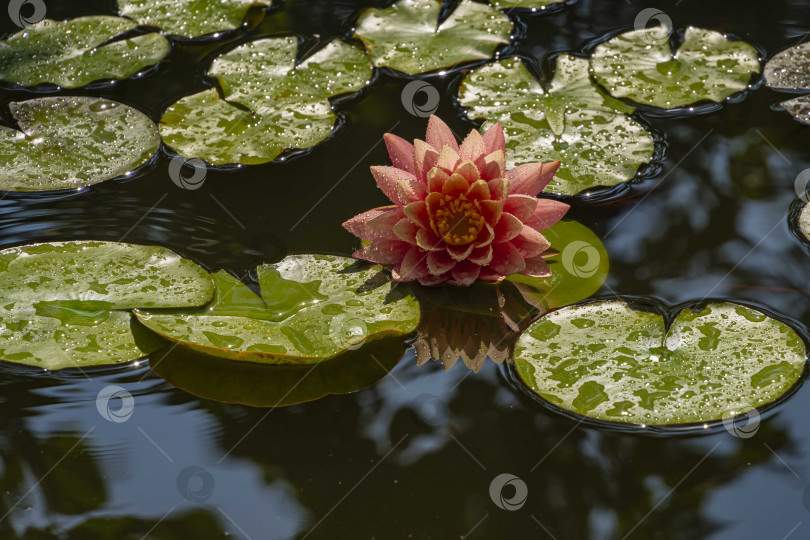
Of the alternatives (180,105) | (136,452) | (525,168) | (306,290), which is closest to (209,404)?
(136,452)

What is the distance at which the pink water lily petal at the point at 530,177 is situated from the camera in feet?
6.43

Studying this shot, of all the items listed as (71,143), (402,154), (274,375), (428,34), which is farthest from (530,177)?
(71,143)

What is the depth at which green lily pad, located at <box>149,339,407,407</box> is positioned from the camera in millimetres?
1803

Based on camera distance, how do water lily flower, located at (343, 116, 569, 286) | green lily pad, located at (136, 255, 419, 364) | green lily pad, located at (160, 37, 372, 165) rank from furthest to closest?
green lily pad, located at (160, 37, 372, 165), water lily flower, located at (343, 116, 569, 286), green lily pad, located at (136, 255, 419, 364)

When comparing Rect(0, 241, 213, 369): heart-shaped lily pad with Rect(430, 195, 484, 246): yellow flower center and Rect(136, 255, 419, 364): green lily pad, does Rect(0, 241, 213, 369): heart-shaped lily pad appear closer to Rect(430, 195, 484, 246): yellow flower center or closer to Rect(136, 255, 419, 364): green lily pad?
Rect(136, 255, 419, 364): green lily pad

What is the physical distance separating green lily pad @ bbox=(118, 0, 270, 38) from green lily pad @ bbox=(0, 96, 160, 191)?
541 millimetres

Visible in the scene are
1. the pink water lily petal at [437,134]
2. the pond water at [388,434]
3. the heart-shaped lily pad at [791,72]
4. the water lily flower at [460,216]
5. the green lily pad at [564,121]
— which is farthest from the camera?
the heart-shaped lily pad at [791,72]

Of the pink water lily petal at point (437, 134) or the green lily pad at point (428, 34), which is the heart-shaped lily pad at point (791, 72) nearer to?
the green lily pad at point (428, 34)

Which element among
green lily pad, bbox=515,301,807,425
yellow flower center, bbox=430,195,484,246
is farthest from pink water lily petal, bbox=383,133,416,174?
green lily pad, bbox=515,301,807,425

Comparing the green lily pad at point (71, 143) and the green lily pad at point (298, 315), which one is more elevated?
the green lily pad at point (71, 143)

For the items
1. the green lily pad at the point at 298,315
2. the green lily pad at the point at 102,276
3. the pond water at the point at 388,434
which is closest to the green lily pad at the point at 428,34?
the pond water at the point at 388,434

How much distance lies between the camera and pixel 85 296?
191 centimetres

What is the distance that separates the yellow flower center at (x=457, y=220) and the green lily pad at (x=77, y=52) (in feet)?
4.85

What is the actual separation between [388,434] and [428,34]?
171 cm
